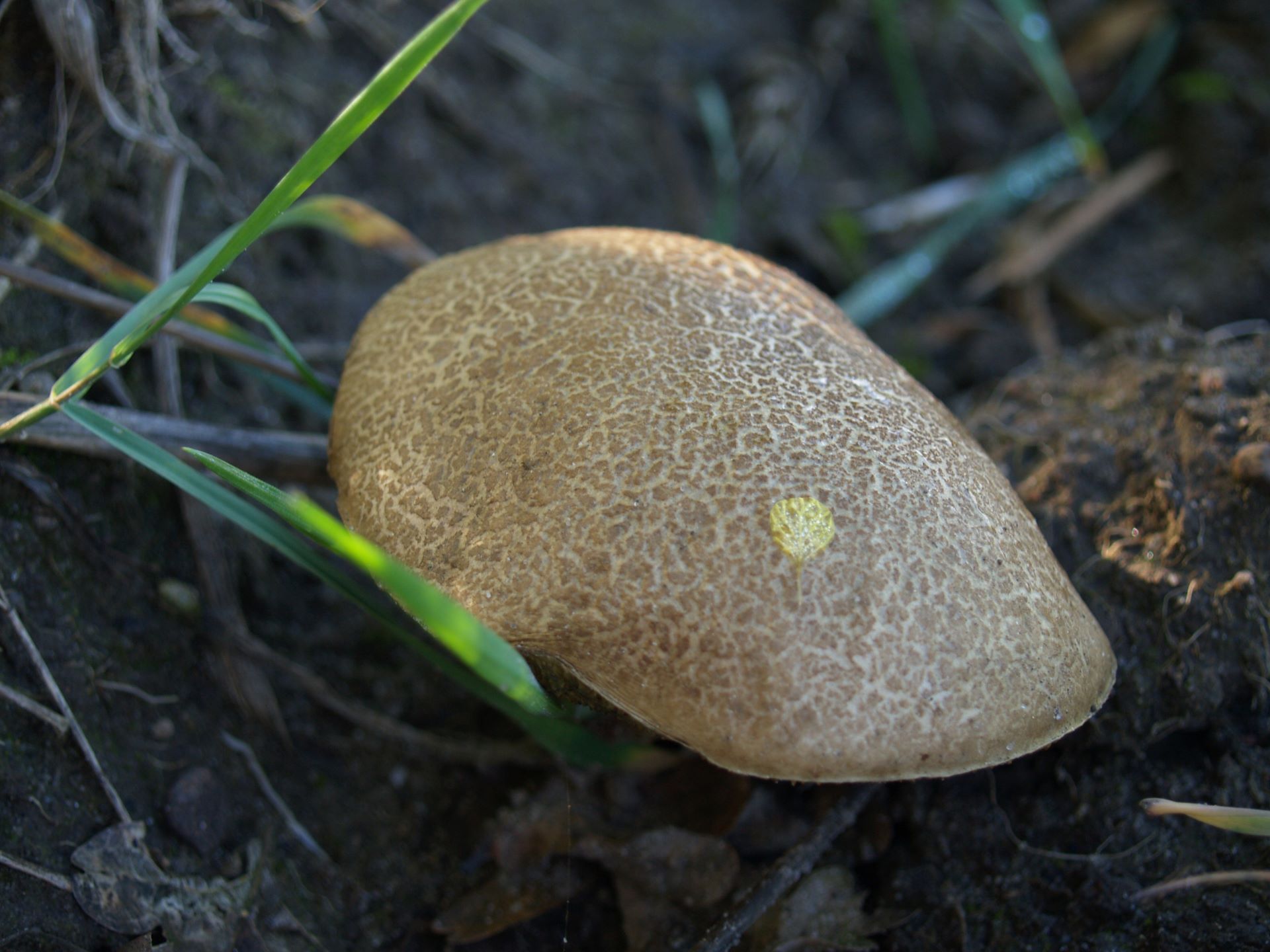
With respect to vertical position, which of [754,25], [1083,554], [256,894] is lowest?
[256,894]

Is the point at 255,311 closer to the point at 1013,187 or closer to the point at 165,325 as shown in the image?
the point at 165,325

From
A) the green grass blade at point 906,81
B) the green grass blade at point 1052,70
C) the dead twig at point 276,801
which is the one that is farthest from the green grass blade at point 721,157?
the dead twig at point 276,801

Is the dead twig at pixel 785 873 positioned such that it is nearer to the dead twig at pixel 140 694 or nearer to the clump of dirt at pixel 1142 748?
the clump of dirt at pixel 1142 748

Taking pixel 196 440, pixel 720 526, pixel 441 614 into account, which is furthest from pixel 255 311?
pixel 720 526

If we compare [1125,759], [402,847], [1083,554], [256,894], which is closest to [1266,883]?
[1125,759]

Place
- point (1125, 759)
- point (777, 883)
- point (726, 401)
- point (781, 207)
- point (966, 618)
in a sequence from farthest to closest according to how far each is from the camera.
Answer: point (781, 207)
point (1125, 759)
point (777, 883)
point (726, 401)
point (966, 618)

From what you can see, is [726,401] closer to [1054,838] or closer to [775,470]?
[775,470]
